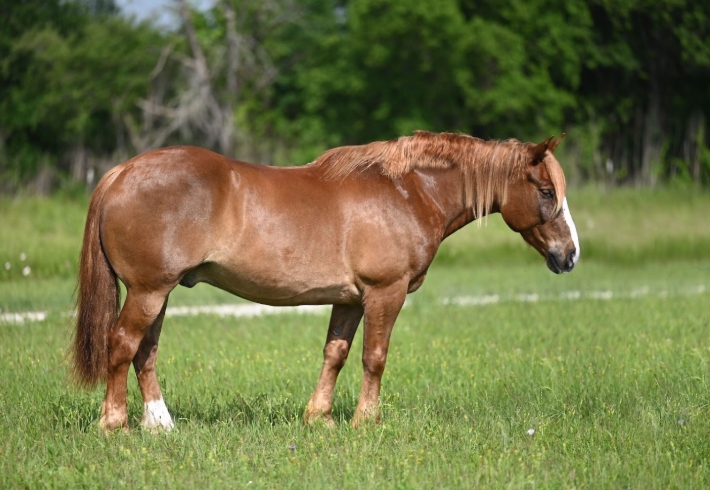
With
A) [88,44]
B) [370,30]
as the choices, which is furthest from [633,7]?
[88,44]

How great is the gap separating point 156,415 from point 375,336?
1.57 meters

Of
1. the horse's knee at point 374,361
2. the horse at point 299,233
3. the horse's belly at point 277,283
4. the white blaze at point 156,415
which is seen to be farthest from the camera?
the horse's knee at point 374,361

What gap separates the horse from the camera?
585 cm

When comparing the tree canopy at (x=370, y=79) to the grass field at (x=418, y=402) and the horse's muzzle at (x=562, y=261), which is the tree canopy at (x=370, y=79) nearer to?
the grass field at (x=418, y=402)

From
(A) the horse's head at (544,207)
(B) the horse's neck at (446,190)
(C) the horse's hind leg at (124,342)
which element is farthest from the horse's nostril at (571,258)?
(C) the horse's hind leg at (124,342)

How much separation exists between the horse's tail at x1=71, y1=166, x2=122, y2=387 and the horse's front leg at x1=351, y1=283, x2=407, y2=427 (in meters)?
1.69

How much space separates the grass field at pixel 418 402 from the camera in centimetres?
520

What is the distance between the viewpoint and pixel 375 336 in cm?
638

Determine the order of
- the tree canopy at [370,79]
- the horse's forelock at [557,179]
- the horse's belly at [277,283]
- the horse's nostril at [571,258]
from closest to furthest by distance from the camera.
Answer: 1. the horse's belly at [277,283]
2. the horse's forelock at [557,179]
3. the horse's nostril at [571,258]
4. the tree canopy at [370,79]

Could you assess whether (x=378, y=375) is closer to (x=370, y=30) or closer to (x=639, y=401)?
(x=639, y=401)

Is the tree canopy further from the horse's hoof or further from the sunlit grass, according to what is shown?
the horse's hoof

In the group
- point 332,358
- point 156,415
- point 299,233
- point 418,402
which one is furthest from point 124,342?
point 418,402

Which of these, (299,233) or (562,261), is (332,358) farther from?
(562,261)

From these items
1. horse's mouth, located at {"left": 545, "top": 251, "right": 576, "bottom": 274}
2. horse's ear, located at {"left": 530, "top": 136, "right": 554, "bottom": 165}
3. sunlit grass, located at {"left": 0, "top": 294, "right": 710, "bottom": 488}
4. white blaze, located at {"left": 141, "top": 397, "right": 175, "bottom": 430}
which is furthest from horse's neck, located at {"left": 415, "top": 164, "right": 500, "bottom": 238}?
white blaze, located at {"left": 141, "top": 397, "right": 175, "bottom": 430}
